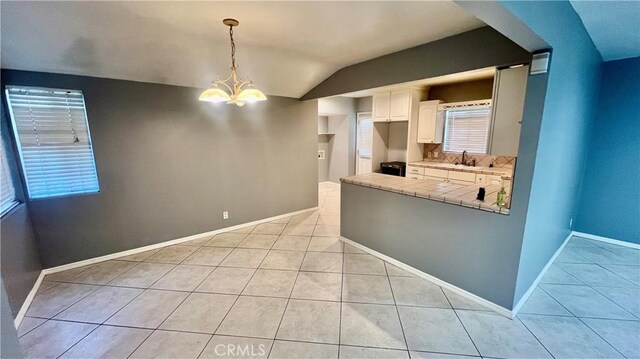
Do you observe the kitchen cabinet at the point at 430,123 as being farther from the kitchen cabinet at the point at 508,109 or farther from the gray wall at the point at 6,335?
the gray wall at the point at 6,335

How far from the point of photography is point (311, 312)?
7.35 feet

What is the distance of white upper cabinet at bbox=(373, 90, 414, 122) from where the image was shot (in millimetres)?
4542

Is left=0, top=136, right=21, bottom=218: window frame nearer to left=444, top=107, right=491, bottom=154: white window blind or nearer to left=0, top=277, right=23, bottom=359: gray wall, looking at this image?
left=0, top=277, right=23, bottom=359: gray wall

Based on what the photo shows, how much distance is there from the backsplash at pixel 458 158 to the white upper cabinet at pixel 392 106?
86 centimetres

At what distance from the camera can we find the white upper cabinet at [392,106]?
14.9 feet

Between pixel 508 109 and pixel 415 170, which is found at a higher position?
pixel 508 109

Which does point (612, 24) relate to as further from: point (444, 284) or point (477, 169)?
point (444, 284)

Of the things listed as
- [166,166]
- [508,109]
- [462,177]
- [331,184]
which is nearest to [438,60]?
[508,109]

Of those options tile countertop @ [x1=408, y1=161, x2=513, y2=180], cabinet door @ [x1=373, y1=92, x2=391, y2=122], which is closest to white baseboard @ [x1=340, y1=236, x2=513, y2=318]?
tile countertop @ [x1=408, y1=161, x2=513, y2=180]

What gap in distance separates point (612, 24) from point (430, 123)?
240cm

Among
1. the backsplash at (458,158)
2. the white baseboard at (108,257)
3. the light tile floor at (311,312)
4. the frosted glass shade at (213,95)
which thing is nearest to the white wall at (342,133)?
the backsplash at (458,158)

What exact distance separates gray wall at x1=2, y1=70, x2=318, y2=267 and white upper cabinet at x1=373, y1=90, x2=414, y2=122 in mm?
1376

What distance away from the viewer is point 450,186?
9.38 feet

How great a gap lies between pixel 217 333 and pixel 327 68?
3313 millimetres
